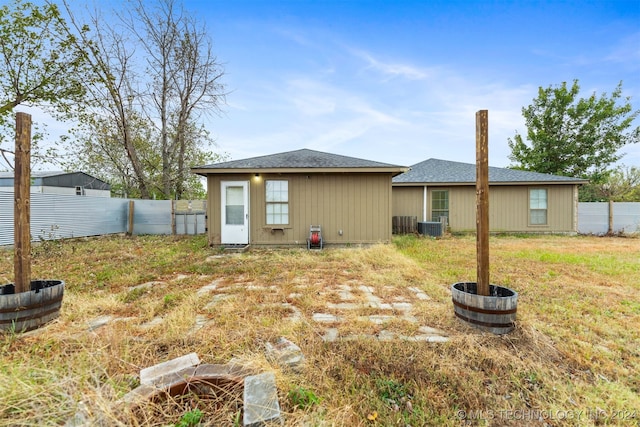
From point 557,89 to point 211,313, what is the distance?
22.3 meters

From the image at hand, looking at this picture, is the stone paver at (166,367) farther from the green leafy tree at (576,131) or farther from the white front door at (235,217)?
the green leafy tree at (576,131)

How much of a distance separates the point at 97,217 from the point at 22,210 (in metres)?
8.78

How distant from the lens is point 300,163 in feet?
23.9

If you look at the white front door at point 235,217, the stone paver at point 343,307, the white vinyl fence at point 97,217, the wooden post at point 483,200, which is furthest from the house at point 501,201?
the white vinyl fence at point 97,217

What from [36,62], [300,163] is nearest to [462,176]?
[300,163]

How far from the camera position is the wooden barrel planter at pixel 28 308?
225cm

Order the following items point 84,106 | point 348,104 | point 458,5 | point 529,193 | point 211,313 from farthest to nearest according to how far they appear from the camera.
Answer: point 348,104
point 529,193
point 84,106
point 458,5
point 211,313

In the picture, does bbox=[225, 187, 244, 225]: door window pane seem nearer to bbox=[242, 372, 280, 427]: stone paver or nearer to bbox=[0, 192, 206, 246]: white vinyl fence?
bbox=[0, 192, 206, 246]: white vinyl fence

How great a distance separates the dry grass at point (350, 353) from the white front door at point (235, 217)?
9.93ft

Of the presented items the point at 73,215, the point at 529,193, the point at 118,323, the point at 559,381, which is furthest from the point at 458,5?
the point at 73,215

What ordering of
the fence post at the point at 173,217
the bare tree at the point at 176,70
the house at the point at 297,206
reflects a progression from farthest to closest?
the bare tree at the point at 176,70, the fence post at the point at 173,217, the house at the point at 297,206

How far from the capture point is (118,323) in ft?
8.21

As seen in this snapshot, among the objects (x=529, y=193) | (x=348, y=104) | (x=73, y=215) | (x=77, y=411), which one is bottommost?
(x=77, y=411)

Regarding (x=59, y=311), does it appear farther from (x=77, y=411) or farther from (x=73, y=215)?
(x=73, y=215)
